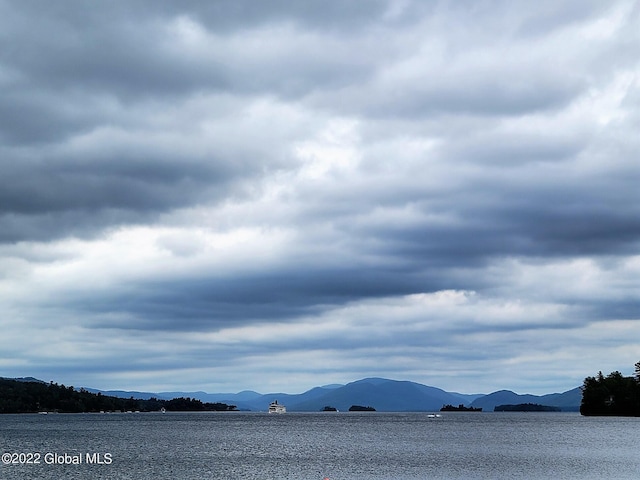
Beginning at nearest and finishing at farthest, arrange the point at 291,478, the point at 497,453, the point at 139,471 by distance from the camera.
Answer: the point at 291,478 < the point at 139,471 < the point at 497,453

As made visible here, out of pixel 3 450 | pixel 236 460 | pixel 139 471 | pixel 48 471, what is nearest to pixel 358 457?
pixel 236 460

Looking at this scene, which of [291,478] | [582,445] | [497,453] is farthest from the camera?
[582,445]

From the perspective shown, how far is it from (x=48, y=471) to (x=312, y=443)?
7509cm

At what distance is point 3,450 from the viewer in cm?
13662

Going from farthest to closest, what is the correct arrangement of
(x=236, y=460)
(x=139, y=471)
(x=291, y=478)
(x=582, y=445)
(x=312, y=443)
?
(x=312, y=443), (x=582, y=445), (x=236, y=460), (x=139, y=471), (x=291, y=478)

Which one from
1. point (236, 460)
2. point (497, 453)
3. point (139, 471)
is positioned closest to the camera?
point (139, 471)

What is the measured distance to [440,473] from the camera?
9794 cm

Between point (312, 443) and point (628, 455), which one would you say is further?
point (312, 443)

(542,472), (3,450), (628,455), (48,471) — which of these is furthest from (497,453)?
(3,450)

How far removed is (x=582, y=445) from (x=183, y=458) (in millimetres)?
73949

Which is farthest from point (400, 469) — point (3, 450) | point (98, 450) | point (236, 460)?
point (3, 450)

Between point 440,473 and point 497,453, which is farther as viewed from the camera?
point 497,453

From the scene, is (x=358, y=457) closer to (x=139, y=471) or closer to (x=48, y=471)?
(x=139, y=471)

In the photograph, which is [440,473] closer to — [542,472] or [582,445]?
[542,472]
